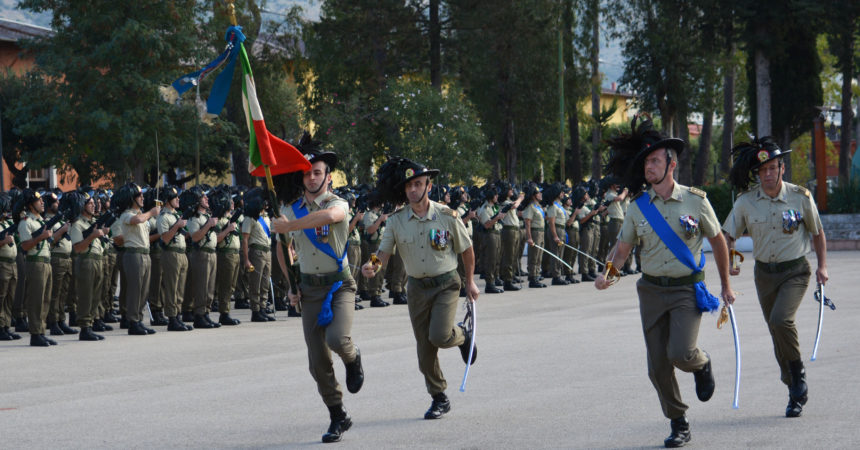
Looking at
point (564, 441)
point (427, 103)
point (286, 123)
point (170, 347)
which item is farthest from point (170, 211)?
point (286, 123)

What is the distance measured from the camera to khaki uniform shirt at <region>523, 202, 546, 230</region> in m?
23.5

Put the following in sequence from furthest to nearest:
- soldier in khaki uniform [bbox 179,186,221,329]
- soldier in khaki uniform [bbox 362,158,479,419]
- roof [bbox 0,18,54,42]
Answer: roof [bbox 0,18,54,42], soldier in khaki uniform [bbox 179,186,221,329], soldier in khaki uniform [bbox 362,158,479,419]

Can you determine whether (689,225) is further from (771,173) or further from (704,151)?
(704,151)

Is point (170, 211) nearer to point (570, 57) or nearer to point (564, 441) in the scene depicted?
point (564, 441)

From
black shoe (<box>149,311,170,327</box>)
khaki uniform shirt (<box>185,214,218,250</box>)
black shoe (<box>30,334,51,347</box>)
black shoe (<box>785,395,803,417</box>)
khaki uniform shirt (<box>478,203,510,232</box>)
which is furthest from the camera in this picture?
khaki uniform shirt (<box>478,203,510,232</box>)

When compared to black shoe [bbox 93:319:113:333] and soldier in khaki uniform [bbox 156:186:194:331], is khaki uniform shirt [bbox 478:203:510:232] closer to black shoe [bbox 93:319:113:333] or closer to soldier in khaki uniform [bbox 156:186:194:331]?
soldier in khaki uniform [bbox 156:186:194:331]

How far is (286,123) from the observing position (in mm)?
45219

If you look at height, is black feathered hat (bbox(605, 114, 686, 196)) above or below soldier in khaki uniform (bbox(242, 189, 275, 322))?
above

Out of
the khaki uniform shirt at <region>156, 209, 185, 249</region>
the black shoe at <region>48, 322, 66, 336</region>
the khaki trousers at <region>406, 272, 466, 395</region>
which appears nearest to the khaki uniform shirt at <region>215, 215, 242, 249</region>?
the khaki uniform shirt at <region>156, 209, 185, 249</region>

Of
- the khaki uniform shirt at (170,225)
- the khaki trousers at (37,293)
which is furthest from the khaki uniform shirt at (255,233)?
the khaki trousers at (37,293)

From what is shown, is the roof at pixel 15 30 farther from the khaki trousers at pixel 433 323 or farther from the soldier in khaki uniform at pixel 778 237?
the soldier in khaki uniform at pixel 778 237

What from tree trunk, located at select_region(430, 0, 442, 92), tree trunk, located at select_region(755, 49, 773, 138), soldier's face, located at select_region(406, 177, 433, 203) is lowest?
soldier's face, located at select_region(406, 177, 433, 203)

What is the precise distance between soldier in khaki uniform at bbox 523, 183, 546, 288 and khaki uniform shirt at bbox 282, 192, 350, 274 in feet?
47.4

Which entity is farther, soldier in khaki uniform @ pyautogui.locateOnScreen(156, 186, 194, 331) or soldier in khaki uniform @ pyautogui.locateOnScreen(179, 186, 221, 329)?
soldier in khaki uniform @ pyautogui.locateOnScreen(179, 186, 221, 329)
